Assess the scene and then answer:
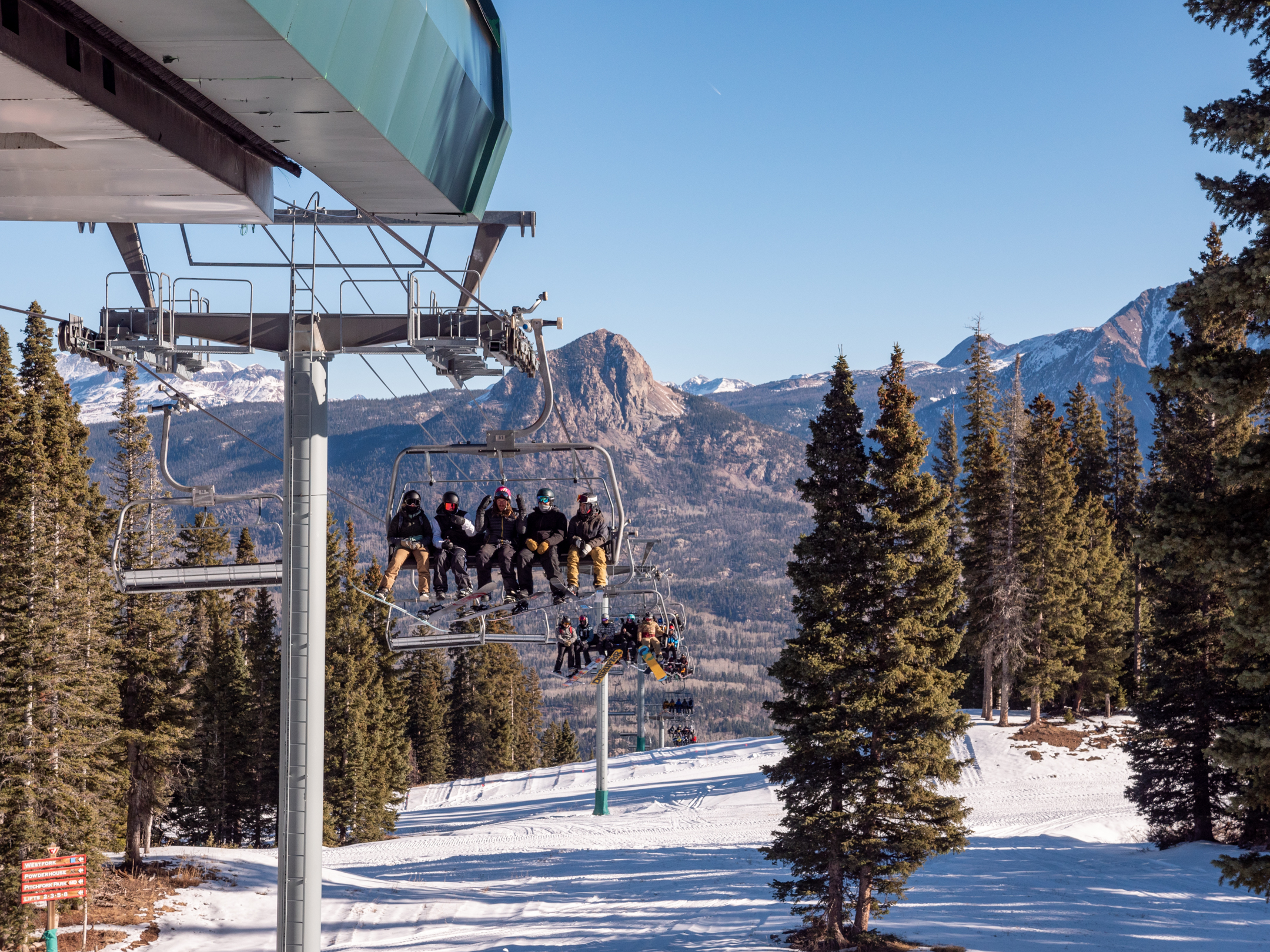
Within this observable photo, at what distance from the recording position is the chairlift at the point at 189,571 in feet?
50.0

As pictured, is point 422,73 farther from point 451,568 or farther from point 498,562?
point 498,562

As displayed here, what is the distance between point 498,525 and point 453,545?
830 mm

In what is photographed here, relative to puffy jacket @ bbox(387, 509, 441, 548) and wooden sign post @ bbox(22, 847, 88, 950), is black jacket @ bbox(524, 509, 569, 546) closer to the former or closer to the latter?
puffy jacket @ bbox(387, 509, 441, 548)

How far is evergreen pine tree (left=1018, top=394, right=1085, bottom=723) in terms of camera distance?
4975 cm

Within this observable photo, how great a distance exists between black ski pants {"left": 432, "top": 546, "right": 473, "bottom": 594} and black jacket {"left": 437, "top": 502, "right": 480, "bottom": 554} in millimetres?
99

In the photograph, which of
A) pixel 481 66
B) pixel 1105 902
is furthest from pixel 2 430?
pixel 1105 902

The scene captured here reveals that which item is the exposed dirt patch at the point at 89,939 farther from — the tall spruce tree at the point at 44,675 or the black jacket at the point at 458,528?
the black jacket at the point at 458,528

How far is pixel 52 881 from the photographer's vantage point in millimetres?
21969

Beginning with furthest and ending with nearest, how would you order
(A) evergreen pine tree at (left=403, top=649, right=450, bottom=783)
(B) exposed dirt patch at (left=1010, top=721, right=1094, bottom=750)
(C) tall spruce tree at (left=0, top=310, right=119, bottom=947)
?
1. (A) evergreen pine tree at (left=403, top=649, right=450, bottom=783)
2. (B) exposed dirt patch at (left=1010, top=721, right=1094, bottom=750)
3. (C) tall spruce tree at (left=0, top=310, right=119, bottom=947)

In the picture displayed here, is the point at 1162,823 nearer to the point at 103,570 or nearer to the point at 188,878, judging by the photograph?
the point at 188,878

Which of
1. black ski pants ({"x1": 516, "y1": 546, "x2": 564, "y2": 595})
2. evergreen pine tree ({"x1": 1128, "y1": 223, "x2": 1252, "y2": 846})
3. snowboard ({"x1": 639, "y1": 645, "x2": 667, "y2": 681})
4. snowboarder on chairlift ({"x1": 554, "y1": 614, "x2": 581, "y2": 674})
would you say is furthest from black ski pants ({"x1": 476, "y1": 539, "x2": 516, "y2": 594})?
evergreen pine tree ({"x1": 1128, "y1": 223, "x2": 1252, "y2": 846})

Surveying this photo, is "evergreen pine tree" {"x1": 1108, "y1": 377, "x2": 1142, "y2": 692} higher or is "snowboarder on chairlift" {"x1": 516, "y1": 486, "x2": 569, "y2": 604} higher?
"evergreen pine tree" {"x1": 1108, "y1": 377, "x2": 1142, "y2": 692}

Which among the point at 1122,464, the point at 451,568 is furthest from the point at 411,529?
the point at 1122,464

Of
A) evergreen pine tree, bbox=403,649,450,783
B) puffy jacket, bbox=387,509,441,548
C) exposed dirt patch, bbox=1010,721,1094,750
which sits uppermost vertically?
puffy jacket, bbox=387,509,441,548
